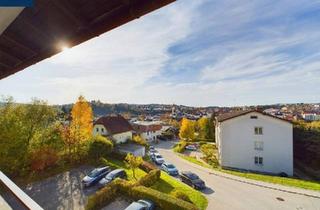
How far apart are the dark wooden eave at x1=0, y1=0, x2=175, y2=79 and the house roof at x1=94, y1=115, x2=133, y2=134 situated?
38338 millimetres

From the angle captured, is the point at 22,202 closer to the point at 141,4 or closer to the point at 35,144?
the point at 141,4

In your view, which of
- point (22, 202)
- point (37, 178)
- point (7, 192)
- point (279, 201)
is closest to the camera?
point (22, 202)

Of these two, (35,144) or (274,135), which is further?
(274,135)

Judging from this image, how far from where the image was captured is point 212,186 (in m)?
23.0

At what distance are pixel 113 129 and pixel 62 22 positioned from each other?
132 feet

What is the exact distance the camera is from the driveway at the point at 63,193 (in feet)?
58.5

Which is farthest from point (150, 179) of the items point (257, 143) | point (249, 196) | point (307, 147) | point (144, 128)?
point (144, 128)

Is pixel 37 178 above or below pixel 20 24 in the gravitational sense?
below

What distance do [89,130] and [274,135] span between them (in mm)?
23019

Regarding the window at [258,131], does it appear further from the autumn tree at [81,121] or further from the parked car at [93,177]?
the autumn tree at [81,121]

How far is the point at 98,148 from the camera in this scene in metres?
29.0

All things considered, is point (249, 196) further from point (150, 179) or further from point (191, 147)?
point (191, 147)

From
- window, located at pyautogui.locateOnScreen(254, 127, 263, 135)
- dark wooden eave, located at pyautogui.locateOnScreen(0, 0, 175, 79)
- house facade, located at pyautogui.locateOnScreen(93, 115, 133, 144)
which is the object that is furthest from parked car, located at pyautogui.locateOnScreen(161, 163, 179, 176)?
dark wooden eave, located at pyautogui.locateOnScreen(0, 0, 175, 79)

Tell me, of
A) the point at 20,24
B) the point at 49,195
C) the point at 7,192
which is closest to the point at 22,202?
the point at 7,192
